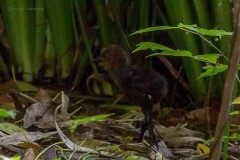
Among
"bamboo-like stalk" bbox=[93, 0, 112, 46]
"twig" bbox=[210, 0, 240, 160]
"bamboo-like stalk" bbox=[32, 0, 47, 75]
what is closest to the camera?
"twig" bbox=[210, 0, 240, 160]

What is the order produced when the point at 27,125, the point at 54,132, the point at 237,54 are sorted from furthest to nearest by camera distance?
the point at 27,125, the point at 54,132, the point at 237,54

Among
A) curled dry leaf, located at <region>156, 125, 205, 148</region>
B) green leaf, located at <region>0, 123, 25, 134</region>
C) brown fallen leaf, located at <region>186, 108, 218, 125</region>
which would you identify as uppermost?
green leaf, located at <region>0, 123, 25, 134</region>

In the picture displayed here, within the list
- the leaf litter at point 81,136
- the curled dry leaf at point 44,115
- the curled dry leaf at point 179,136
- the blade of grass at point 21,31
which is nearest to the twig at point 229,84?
the leaf litter at point 81,136

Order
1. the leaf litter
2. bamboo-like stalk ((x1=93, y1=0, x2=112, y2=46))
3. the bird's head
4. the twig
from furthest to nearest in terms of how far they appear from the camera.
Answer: bamboo-like stalk ((x1=93, y1=0, x2=112, y2=46)) → the bird's head → the leaf litter → the twig

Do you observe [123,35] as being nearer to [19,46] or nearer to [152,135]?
[19,46]

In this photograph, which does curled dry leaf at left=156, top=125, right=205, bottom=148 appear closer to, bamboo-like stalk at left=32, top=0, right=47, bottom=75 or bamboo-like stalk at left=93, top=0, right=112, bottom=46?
bamboo-like stalk at left=93, top=0, right=112, bottom=46

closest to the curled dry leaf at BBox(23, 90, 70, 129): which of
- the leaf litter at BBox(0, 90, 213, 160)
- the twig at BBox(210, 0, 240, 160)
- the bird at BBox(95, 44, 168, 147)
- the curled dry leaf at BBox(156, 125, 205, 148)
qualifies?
the leaf litter at BBox(0, 90, 213, 160)

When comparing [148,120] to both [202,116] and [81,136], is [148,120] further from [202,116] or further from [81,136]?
[202,116]

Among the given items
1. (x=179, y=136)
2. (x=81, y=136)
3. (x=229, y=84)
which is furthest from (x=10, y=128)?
(x=229, y=84)

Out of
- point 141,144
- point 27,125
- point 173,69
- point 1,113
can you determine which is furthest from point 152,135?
point 1,113
